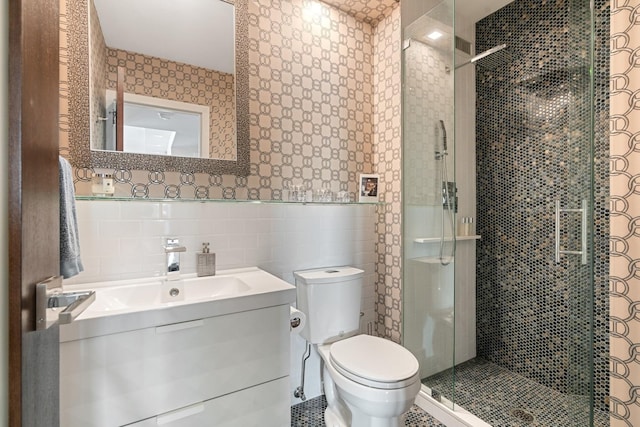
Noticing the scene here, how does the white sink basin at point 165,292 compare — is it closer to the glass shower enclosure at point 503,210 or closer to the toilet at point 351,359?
the toilet at point 351,359

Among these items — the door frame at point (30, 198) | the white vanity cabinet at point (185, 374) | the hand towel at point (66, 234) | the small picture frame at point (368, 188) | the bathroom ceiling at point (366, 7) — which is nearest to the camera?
the door frame at point (30, 198)

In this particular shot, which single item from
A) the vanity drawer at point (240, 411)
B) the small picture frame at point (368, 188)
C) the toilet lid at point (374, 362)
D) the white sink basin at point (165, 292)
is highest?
the small picture frame at point (368, 188)

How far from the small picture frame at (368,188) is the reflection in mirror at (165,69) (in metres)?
0.92

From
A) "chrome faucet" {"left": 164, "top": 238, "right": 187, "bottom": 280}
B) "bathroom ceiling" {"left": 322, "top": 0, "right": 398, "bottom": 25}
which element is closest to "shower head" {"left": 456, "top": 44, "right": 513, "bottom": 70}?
"bathroom ceiling" {"left": 322, "top": 0, "right": 398, "bottom": 25}

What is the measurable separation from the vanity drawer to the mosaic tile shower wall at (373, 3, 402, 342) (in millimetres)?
1025

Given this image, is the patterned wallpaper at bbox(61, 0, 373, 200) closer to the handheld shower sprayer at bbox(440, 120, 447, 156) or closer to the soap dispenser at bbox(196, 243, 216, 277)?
the soap dispenser at bbox(196, 243, 216, 277)

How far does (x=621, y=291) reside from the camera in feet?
4.98

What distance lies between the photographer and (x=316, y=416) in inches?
71.4

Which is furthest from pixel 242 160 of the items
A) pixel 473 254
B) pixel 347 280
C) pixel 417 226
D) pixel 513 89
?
pixel 513 89

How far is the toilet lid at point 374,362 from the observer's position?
134 centimetres

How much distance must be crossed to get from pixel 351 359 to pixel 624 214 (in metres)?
1.54

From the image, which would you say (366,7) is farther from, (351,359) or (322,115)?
(351,359)

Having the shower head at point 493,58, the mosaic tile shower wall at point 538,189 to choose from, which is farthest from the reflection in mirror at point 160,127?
the mosaic tile shower wall at point 538,189

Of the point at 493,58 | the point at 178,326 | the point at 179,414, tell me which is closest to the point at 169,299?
the point at 178,326
